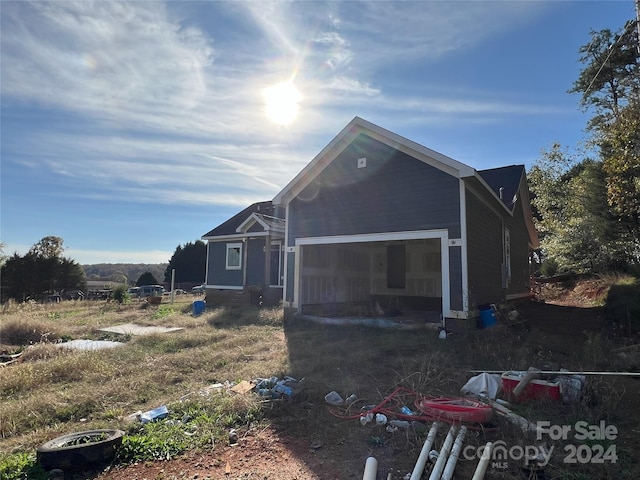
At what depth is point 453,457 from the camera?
308 cm

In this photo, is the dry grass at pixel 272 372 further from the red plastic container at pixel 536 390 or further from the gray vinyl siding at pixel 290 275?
the gray vinyl siding at pixel 290 275

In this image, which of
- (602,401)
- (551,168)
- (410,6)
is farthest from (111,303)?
(551,168)

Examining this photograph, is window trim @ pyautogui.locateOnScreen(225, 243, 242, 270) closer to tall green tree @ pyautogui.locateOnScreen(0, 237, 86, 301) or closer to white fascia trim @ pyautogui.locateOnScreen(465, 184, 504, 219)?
white fascia trim @ pyautogui.locateOnScreen(465, 184, 504, 219)

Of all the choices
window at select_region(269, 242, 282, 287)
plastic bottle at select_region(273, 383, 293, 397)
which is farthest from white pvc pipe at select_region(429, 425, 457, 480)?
window at select_region(269, 242, 282, 287)

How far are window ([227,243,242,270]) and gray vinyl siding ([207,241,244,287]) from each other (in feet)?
0.85

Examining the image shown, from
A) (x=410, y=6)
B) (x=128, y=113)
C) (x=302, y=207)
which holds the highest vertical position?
(x=410, y=6)

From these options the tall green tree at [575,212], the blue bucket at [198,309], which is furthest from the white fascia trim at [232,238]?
the tall green tree at [575,212]

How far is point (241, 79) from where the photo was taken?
29.9 ft

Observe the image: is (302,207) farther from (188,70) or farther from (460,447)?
(460,447)

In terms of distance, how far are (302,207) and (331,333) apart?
4816mm

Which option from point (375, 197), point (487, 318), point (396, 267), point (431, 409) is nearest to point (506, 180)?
point (396, 267)

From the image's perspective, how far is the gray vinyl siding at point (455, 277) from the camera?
367 inches

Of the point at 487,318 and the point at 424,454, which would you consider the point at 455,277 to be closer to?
the point at 487,318

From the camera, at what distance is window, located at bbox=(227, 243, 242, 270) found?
18.9 metres
